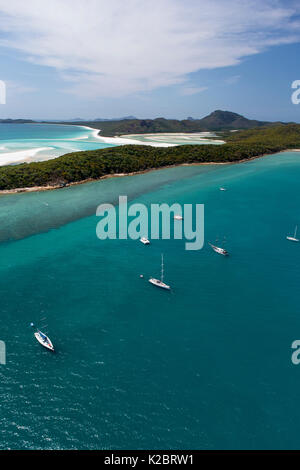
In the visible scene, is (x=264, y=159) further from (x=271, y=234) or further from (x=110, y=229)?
(x=110, y=229)

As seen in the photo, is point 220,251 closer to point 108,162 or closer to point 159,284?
point 159,284

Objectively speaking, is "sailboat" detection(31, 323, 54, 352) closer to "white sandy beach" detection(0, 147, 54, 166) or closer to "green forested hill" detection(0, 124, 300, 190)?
"green forested hill" detection(0, 124, 300, 190)

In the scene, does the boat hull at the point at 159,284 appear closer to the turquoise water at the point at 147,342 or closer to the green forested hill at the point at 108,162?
the turquoise water at the point at 147,342

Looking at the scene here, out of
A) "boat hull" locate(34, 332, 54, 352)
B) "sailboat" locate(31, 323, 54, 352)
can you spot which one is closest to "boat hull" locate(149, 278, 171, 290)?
"sailboat" locate(31, 323, 54, 352)

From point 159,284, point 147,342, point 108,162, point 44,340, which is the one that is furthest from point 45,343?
point 108,162

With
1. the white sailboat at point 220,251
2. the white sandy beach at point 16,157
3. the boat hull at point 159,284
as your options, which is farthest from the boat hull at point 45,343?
the white sandy beach at point 16,157
